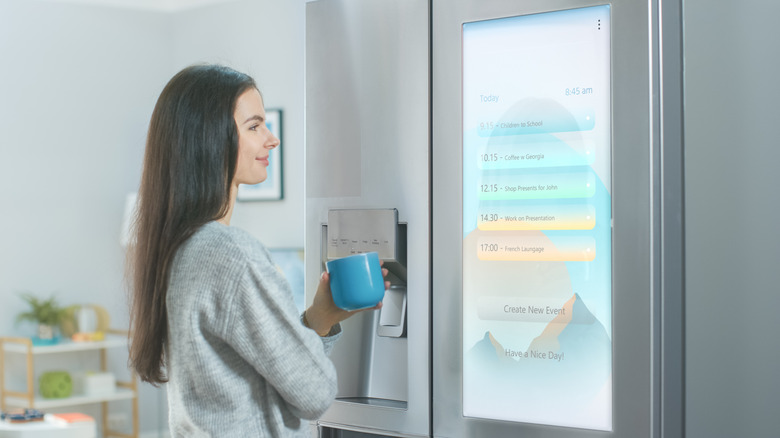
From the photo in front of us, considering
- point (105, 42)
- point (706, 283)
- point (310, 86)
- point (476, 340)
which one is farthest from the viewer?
point (105, 42)

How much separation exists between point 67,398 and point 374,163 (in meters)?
2.85

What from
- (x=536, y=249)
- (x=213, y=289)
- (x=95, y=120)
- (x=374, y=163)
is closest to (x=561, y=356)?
(x=536, y=249)

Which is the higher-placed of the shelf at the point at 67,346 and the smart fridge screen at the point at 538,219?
the smart fridge screen at the point at 538,219

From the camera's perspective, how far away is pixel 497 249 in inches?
50.4

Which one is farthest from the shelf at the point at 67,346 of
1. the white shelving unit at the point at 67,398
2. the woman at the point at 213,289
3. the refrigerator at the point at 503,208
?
the woman at the point at 213,289

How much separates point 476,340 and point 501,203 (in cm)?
24

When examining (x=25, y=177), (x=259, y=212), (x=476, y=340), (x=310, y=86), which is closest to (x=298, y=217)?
(x=259, y=212)

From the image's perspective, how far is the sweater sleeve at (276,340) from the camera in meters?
1.01

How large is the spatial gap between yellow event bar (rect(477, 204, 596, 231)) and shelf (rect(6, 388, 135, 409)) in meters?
2.94

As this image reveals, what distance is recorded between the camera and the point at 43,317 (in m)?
3.57

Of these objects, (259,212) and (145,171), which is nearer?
(145,171)

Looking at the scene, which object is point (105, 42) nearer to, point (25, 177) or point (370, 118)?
point (25, 177)

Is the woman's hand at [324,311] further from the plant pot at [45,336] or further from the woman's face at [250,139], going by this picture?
the plant pot at [45,336]

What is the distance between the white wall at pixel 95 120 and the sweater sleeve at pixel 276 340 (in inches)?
99.4
